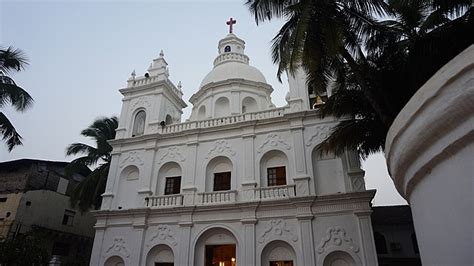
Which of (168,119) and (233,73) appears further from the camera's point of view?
(233,73)

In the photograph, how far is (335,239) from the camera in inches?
517

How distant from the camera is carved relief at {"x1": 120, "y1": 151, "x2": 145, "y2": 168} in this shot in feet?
60.1

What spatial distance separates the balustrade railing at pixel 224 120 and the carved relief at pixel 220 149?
3.66 ft

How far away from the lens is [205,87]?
70.8 feet

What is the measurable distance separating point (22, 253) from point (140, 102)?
34.4 feet

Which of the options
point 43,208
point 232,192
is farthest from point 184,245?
point 43,208

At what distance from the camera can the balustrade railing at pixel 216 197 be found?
15.2 metres

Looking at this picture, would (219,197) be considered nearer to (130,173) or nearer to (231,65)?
(130,173)

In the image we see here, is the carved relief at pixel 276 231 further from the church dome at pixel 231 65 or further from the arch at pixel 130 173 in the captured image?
the church dome at pixel 231 65

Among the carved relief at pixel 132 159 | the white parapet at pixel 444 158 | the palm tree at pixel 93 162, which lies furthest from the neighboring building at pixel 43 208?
the white parapet at pixel 444 158

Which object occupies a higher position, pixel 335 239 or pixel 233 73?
pixel 233 73

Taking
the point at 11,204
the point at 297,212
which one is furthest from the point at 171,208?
the point at 11,204

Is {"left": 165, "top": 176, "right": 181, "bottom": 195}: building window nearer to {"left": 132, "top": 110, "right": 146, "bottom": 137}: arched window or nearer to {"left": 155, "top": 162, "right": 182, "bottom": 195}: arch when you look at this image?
{"left": 155, "top": 162, "right": 182, "bottom": 195}: arch

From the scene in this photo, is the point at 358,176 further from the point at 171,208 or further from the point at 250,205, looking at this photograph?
the point at 171,208
